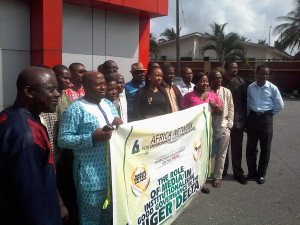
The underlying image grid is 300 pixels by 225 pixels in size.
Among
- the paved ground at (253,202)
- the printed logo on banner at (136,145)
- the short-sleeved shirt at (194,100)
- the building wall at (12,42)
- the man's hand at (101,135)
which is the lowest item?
the paved ground at (253,202)

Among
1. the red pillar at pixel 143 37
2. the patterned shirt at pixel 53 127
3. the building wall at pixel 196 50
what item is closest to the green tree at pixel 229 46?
the building wall at pixel 196 50

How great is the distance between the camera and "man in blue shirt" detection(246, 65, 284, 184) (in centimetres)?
502

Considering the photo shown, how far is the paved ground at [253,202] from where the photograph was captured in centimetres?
376

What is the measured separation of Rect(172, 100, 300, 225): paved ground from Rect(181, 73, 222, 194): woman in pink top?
1.27 meters

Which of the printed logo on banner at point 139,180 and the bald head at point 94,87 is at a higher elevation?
the bald head at point 94,87

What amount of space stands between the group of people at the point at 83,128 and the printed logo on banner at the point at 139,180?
263 millimetres

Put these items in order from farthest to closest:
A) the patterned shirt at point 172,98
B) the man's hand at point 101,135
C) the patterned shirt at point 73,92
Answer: the patterned shirt at point 172,98
the patterned shirt at point 73,92
the man's hand at point 101,135

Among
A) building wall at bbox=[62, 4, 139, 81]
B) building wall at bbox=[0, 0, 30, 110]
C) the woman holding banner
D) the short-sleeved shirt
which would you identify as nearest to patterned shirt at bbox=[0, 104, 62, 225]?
the woman holding banner

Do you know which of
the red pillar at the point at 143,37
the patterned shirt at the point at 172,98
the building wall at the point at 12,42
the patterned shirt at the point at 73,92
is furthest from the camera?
the red pillar at the point at 143,37

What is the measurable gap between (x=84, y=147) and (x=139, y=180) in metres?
0.63

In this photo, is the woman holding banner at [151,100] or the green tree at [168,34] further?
the green tree at [168,34]

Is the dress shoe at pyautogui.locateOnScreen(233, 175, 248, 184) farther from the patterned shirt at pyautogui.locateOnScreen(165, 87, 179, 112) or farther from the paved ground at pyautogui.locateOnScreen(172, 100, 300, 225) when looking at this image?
the patterned shirt at pyautogui.locateOnScreen(165, 87, 179, 112)

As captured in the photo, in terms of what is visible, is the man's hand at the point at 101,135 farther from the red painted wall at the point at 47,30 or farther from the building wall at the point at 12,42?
the building wall at the point at 12,42

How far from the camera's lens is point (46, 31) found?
259 inches
